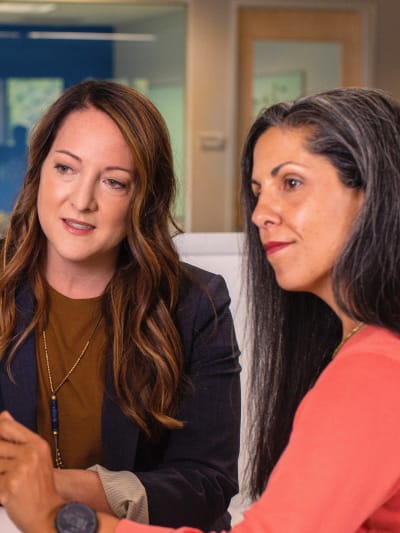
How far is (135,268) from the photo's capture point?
5.74ft

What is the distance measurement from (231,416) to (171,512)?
256 millimetres

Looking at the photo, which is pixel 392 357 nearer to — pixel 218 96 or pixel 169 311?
pixel 169 311

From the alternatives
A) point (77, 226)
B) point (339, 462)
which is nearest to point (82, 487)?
point (77, 226)

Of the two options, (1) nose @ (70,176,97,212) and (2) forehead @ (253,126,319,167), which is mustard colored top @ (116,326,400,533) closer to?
(2) forehead @ (253,126,319,167)

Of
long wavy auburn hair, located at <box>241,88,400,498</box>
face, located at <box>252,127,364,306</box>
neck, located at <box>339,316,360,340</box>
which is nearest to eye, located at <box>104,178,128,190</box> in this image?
long wavy auburn hair, located at <box>241,88,400,498</box>

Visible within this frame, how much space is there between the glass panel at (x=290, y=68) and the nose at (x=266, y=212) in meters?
5.76

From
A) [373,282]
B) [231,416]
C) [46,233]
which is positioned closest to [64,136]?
[46,233]

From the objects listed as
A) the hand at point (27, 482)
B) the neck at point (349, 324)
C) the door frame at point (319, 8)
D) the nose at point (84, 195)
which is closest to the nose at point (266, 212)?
the neck at point (349, 324)

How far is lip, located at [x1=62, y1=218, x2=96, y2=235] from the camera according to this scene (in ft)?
5.26

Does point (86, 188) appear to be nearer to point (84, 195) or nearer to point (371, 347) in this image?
point (84, 195)

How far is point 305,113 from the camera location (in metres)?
1.12

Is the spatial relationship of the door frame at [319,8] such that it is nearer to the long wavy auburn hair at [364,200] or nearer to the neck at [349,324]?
the long wavy auburn hair at [364,200]

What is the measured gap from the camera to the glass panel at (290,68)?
22.3 feet

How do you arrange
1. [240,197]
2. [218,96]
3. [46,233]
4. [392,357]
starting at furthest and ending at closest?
[218,96] < [46,233] < [240,197] < [392,357]
